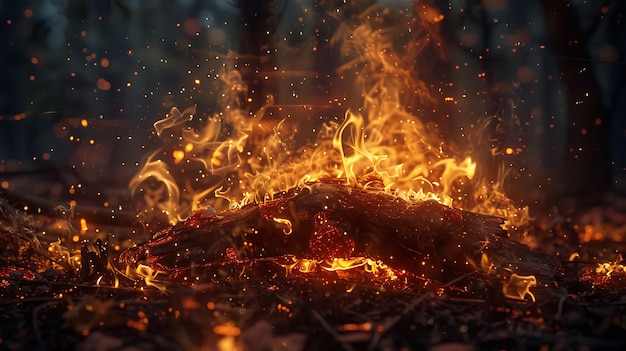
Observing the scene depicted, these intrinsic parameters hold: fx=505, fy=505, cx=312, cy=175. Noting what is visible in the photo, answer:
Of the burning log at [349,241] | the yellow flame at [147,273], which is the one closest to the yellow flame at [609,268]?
the burning log at [349,241]

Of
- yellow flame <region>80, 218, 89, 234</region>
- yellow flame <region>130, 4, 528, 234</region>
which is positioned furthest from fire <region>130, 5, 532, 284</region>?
yellow flame <region>80, 218, 89, 234</region>

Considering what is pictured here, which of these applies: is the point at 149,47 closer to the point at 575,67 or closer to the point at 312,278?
the point at 575,67

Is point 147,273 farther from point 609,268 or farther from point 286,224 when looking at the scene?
point 609,268

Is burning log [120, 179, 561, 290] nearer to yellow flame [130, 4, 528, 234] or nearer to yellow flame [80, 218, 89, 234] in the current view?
yellow flame [130, 4, 528, 234]

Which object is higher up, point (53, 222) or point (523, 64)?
point (523, 64)

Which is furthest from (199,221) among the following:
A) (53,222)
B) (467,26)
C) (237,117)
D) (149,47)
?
(149,47)
